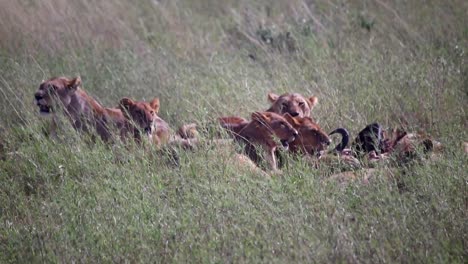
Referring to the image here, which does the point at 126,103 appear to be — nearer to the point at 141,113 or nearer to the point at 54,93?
the point at 141,113

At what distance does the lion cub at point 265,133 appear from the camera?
26.6ft

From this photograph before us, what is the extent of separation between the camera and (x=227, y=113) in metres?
9.01

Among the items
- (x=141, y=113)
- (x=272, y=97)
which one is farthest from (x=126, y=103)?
(x=272, y=97)

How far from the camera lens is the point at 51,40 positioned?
11.3m

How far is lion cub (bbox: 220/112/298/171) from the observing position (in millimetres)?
8102

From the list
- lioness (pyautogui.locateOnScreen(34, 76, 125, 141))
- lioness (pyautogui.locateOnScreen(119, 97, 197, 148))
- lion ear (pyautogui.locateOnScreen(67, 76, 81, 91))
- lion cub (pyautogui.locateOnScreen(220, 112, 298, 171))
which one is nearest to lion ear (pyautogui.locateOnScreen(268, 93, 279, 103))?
lion cub (pyautogui.locateOnScreen(220, 112, 298, 171))

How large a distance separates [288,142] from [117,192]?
2.21 meters

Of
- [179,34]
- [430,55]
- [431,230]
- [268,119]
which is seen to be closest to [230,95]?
[268,119]

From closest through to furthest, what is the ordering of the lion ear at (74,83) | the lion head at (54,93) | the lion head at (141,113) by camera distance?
the lion head at (141,113) → the lion head at (54,93) → the lion ear at (74,83)

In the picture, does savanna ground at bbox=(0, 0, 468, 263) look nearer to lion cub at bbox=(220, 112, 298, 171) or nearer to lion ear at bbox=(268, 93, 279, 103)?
lion ear at bbox=(268, 93, 279, 103)

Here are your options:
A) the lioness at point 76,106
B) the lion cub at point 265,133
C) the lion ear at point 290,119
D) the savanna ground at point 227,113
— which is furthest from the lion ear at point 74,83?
the lion ear at point 290,119

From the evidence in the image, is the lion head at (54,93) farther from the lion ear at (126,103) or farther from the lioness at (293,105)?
the lioness at (293,105)

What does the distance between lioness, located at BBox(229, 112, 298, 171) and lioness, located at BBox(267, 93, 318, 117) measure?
534mm

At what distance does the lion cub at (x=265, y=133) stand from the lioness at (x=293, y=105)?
527 mm
